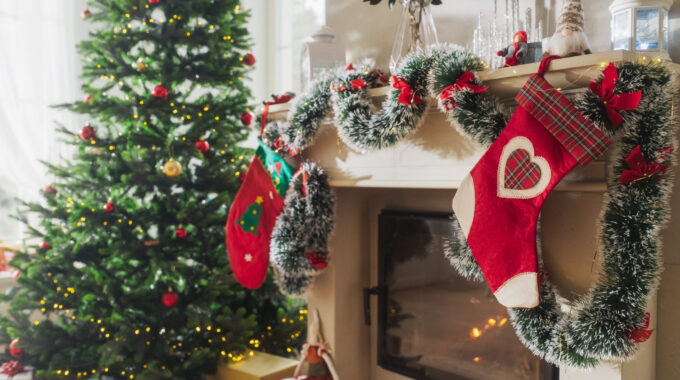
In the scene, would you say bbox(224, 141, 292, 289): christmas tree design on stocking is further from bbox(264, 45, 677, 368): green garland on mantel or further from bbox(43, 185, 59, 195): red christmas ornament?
bbox(43, 185, 59, 195): red christmas ornament

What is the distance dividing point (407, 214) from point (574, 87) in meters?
0.80

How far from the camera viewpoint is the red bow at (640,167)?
113 centimetres

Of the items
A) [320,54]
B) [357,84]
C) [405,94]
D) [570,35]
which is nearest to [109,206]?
[320,54]

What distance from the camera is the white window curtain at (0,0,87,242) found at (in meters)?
2.68

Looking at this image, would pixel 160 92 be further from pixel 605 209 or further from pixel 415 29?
pixel 605 209

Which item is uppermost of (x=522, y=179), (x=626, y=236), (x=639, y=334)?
(x=522, y=179)

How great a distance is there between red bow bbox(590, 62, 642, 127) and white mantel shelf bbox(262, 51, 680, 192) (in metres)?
0.03

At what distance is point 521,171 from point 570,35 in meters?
0.36

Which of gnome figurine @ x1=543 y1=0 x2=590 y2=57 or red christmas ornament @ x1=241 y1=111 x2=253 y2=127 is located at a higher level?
gnome figurine @ x1=543 y1=0 x2=590 y2=57

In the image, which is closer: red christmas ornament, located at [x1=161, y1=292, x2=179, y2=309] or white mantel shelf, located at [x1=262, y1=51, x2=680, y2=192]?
white mantel shelf, located at [x1=262, y1=51, x2=680, y2=192]

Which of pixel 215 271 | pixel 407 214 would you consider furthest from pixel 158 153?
pixel 407 214

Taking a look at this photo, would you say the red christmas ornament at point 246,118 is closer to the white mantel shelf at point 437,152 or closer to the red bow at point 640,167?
the white mantel shelf at point 437,152

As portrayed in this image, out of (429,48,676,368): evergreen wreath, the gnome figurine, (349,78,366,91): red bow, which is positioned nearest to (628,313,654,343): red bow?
(429,48,676,368): evergreen wreath

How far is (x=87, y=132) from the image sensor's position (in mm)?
2109
